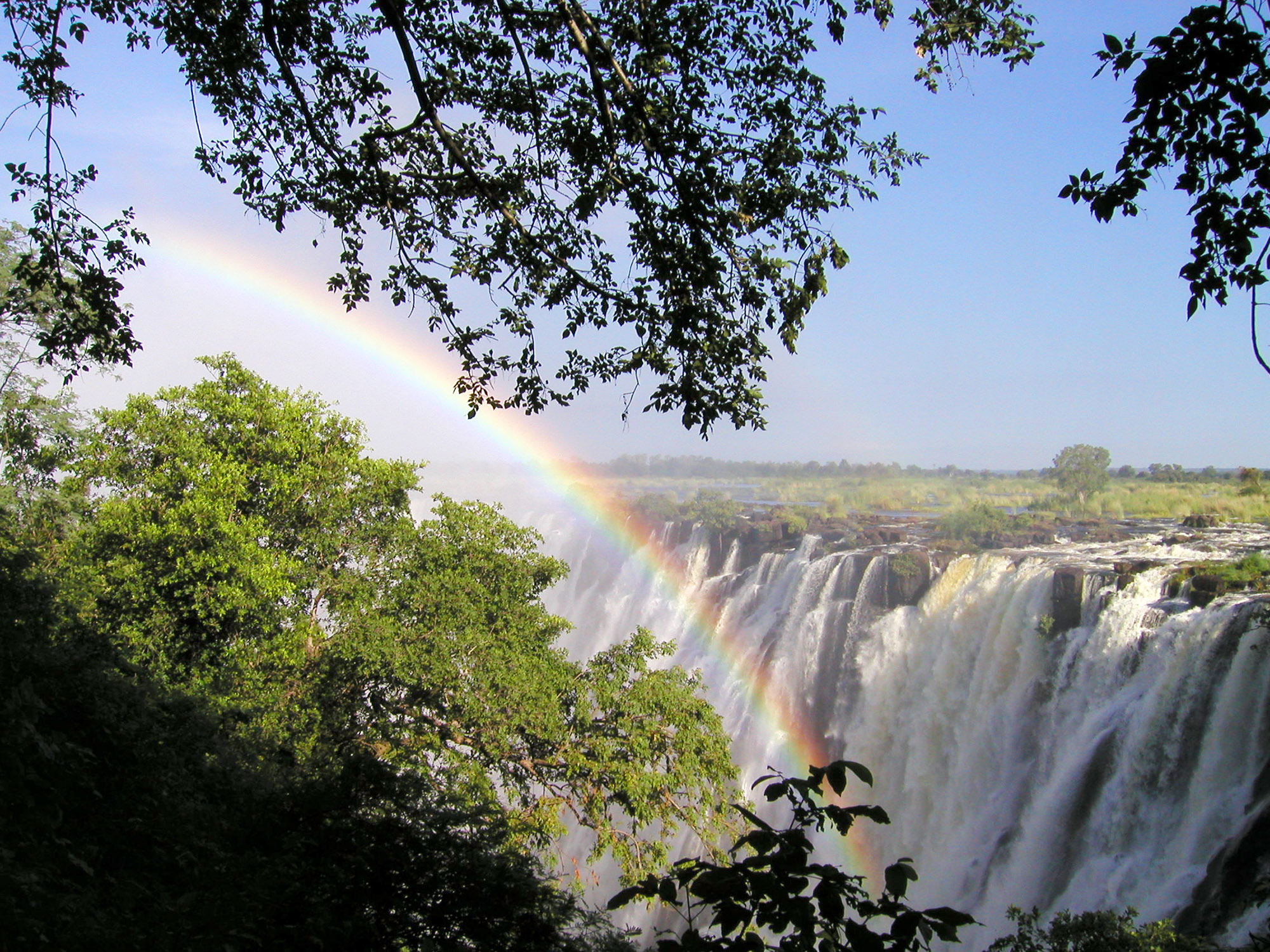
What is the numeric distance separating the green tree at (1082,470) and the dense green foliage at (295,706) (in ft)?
86.0

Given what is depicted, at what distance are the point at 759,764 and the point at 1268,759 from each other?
581 inches

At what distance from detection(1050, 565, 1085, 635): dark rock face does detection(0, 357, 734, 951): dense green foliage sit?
899 cm

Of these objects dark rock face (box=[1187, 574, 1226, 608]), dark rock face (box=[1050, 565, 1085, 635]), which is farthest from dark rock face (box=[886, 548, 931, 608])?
dark rock face (box=[1187, 574, 1226, 608])

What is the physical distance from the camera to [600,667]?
1053 centimetres

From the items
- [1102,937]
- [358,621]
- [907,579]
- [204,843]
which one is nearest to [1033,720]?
[907,579]

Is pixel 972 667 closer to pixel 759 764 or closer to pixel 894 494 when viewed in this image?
pixel 759 764

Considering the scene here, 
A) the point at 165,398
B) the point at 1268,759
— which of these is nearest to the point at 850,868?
the point at 1268,759

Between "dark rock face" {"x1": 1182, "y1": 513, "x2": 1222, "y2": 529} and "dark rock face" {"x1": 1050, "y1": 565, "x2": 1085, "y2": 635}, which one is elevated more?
"dark rock face" {"x1": 1182, "y1": 513, "x2": 1222, "y2": 529}

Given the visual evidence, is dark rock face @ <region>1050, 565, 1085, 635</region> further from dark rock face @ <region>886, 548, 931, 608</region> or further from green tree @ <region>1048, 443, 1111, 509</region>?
green tree @ <region>1048, 443, 1111, 509</region>

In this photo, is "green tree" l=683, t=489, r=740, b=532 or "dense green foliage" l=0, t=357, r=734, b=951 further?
"green tree" l=683, t=489, r=740, b=532

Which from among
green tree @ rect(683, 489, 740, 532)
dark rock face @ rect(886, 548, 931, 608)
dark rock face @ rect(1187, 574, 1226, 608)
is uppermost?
green tree @ rect(683, 489, 740, 532)

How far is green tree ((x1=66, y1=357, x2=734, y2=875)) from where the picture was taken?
9016mm

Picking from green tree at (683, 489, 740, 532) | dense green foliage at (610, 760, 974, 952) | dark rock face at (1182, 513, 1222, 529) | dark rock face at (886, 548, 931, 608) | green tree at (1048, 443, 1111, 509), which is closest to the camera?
dense green foliage at (610, 760, 974, 952)

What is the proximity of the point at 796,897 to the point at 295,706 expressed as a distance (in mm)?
8542
